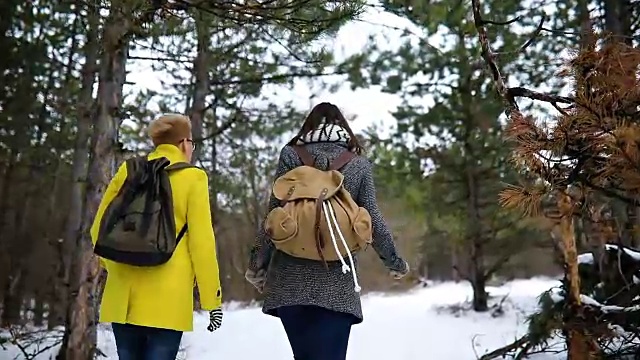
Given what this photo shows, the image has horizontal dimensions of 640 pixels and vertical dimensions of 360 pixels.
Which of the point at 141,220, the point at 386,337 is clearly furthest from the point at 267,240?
the point at 386,337

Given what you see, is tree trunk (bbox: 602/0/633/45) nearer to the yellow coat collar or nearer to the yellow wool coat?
the yellow coat collar

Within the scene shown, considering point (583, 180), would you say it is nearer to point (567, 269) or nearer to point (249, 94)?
Result: point (567, 269)

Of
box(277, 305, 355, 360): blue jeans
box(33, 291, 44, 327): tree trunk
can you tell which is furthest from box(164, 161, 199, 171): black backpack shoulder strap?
box(33, 291, 44, 327): tree trunk

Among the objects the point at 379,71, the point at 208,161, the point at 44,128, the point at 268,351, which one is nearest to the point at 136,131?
the point at 44,128

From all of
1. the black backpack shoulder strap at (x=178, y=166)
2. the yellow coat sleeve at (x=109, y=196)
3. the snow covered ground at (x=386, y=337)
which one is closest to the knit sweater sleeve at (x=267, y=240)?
the black backpack shoulder strap at (x=178, y=166)

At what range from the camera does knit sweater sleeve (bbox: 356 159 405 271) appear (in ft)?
8.67

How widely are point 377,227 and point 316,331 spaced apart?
0.49 metres

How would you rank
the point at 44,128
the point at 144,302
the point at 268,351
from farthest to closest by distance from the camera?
the point at 44,128 < the point at 268,351 < the point at 144,302

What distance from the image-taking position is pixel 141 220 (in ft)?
7.96

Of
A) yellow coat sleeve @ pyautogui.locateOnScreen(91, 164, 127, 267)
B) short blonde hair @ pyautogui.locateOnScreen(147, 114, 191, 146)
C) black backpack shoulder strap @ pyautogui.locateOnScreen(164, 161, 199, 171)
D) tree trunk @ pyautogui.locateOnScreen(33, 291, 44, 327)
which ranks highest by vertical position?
short blonde hair @ pyautogui.locateOnScreen(147, 114, 191, 146)

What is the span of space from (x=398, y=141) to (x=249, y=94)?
3339mm

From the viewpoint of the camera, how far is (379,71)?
11180 millimetres

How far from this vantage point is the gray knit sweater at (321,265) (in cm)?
249

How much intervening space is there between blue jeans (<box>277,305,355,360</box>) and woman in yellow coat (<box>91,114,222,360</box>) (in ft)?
0.98
